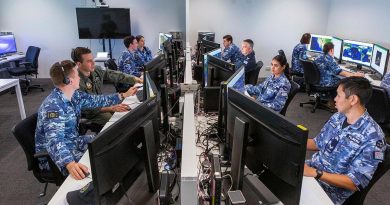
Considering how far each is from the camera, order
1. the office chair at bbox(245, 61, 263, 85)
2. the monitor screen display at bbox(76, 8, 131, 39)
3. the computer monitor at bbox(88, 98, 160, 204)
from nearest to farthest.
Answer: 1. the computer monitor at bbox(88, 98, 160, 204)
2. the office chair at bbox(245, 61, 263, 85)
3. the monitor screen display at bbox(76, 8, 131, 39)

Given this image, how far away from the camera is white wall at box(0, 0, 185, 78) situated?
640 cm

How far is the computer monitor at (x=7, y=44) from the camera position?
5.86 meters

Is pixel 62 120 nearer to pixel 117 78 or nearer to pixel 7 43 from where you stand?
pixel 117 78

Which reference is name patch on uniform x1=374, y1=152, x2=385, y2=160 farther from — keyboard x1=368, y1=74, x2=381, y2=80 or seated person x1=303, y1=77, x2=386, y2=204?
keyboard x1=368, y1=74, x2=381, y2=80

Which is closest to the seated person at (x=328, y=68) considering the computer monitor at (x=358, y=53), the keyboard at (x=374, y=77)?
the keyboard at (x=374, y=77)

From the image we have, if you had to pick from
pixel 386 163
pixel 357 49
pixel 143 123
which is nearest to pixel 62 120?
pixel 143 123

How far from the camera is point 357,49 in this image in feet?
15.3

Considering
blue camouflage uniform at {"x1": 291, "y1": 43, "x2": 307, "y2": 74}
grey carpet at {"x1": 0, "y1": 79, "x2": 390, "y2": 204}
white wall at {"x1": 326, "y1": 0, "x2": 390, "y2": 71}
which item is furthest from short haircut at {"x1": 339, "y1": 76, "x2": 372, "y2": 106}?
blue camouflage uniform at {"x1": 291, "y1": 43, "x2": 307, "y2": 74}

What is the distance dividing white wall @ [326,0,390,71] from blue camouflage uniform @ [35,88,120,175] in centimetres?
461

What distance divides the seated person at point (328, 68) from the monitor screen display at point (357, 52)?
18.1 inches

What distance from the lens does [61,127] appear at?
5.73 ft

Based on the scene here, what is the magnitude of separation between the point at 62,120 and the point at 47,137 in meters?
0.13

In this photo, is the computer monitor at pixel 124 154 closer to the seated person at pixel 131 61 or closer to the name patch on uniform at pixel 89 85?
the name patch on uniform at pixel 89 85

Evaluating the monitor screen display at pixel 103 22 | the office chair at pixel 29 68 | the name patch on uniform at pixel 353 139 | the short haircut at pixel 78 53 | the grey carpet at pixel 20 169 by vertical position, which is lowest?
the grey carpet at pixel 20 169
